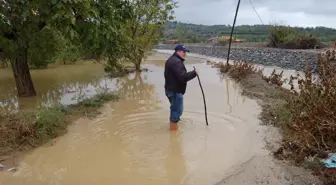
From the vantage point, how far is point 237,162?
4.77 meters

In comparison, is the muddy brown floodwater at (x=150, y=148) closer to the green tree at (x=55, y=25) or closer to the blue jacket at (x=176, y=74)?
the blue jacket at (x=176, y=74)

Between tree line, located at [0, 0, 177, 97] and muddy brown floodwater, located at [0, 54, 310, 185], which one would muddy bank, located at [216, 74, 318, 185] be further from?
tree line, located at [0, 0, 177, 97]

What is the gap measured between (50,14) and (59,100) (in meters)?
3.81

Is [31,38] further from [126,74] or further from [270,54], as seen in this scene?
[270,54]

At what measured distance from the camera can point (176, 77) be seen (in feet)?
19.6

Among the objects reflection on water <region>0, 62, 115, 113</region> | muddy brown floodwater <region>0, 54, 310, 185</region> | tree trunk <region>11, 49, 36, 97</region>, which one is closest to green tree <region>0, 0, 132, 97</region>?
tree trunk <region>11, 49, 36, 97</region>

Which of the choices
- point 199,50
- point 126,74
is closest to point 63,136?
point 126,74

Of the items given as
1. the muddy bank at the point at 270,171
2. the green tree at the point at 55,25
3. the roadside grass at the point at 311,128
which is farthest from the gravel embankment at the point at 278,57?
the green tree at the point at 55,25

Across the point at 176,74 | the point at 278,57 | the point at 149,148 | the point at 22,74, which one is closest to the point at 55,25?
the point at 22,74

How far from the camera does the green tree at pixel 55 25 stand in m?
6.36

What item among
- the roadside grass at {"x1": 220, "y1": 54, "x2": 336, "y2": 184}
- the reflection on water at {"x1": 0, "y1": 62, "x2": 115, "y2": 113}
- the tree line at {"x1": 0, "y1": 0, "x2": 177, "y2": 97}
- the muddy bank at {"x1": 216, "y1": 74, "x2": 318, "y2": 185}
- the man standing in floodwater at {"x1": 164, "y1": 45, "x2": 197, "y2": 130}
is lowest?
the reflection on water at {"x1": 0, "y1": 62, "x2": 115, "y2": 113}

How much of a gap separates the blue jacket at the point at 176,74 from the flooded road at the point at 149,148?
0.93 metres

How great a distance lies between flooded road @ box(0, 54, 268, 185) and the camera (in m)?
4.44

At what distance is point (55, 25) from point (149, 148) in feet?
12.7
